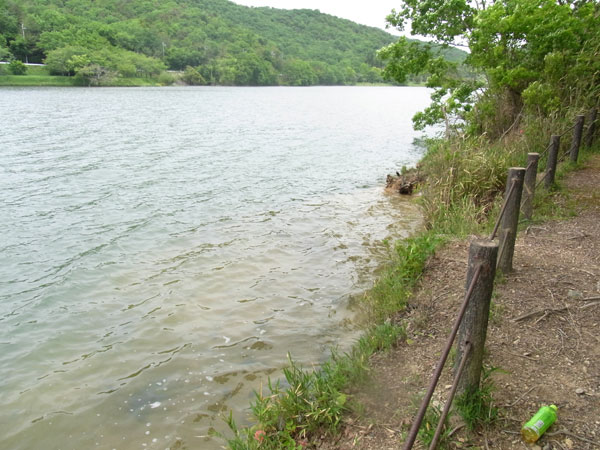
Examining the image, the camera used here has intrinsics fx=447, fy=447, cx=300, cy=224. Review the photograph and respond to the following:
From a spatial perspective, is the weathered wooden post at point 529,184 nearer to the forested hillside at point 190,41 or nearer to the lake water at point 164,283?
the lake water at point 164,283

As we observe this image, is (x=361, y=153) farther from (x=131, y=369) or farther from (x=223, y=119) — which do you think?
(x=131, y=369)

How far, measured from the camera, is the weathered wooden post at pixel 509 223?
5.45 metres

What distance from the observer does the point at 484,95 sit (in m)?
14.2

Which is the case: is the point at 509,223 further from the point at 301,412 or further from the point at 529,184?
the point at 301,412

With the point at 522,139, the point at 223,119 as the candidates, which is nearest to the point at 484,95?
the point at 522,139

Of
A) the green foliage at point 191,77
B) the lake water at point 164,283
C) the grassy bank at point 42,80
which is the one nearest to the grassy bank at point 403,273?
the lake water at point 164,283

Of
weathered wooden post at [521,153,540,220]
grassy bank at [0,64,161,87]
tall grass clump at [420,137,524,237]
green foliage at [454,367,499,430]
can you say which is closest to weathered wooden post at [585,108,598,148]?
tall grass clump at [420,137,524,237]

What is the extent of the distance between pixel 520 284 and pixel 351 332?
2.21 metres

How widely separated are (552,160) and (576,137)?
2620 millimetres

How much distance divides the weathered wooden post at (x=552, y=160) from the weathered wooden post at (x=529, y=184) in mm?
1642

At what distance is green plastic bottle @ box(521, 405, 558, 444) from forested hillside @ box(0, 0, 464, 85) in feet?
298

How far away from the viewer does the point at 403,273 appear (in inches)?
249

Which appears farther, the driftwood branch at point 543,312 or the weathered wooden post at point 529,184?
the weathered wooden post at point 529,184

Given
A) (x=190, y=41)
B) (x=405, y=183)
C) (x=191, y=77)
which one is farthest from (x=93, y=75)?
(x=405, y=183)
